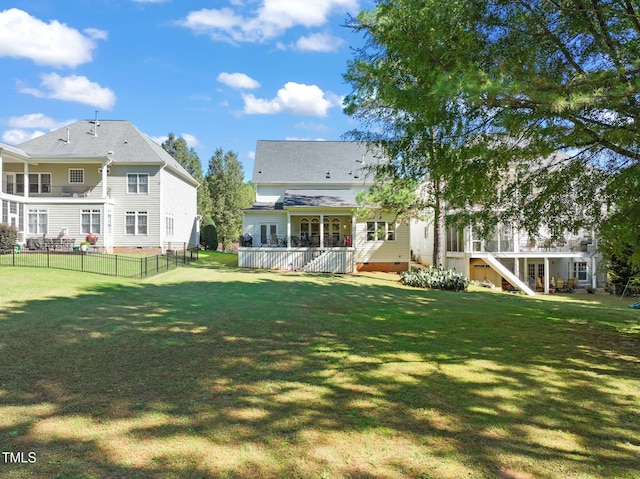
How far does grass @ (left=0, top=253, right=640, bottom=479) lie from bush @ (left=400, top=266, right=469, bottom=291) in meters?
9.31

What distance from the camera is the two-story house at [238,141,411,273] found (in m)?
25.0

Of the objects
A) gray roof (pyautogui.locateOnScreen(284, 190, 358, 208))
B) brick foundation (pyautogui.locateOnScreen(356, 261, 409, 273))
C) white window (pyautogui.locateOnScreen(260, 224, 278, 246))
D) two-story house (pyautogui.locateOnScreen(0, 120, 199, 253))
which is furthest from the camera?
white window (pyautogui.locateOnScreen(260, 224, 278, 246))

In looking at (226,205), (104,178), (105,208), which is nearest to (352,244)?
(105,208)

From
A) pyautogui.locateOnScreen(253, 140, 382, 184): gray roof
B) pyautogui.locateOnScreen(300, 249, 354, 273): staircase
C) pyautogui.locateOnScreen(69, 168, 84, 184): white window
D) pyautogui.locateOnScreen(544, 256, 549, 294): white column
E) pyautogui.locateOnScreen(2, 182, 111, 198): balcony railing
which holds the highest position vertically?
pyautogui.locateOnScreen(253, 140, 382, 184): gray roof

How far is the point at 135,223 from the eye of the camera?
2917cm

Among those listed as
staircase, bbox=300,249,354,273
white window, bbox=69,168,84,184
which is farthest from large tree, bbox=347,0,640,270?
white window, bbox=69,168,84,184

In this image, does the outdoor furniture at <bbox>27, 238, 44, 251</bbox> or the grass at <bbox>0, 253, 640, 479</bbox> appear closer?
the grass at <bbox>0, 253, 640, 479</bbox>

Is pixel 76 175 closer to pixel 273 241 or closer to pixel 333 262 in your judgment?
pixel 273 241

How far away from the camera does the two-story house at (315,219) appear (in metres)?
25.0

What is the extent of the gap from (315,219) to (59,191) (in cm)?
1668

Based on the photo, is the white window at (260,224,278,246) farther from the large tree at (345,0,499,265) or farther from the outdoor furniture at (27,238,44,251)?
the large tree at (345,0,499,265)

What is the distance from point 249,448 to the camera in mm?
3631

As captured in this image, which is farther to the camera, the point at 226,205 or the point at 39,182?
the point at 226,205

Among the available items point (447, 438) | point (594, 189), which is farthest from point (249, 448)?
point (594, 189)
